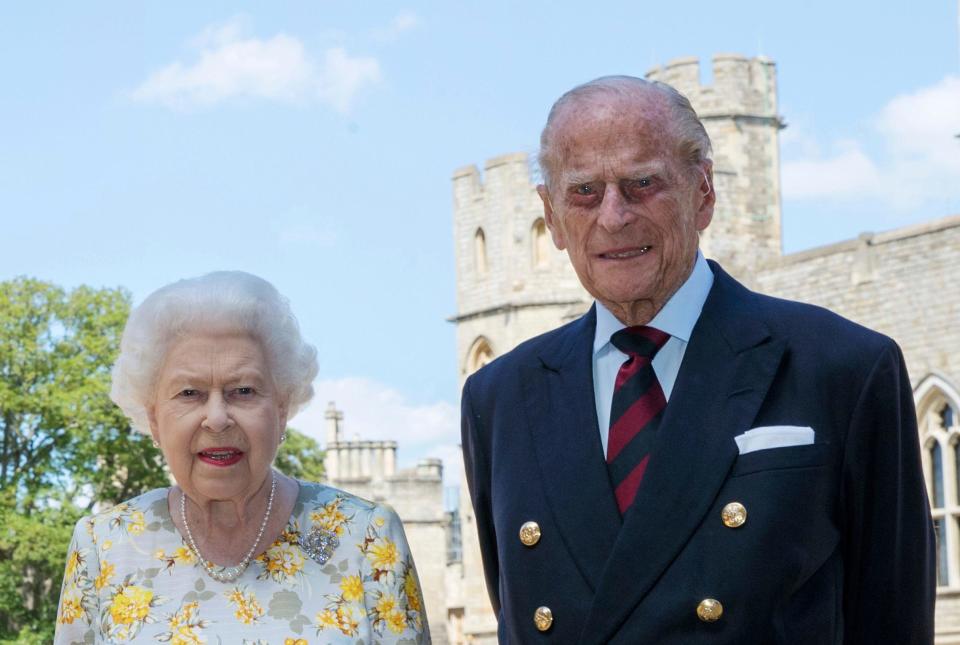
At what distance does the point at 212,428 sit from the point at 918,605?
5.84 feet

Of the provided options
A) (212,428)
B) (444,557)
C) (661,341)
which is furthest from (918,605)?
(444,557)

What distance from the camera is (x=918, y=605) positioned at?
4.04m

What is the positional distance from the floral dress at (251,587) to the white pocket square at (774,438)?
45.9 inches

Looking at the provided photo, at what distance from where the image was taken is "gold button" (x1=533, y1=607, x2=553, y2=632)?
3.95 metres

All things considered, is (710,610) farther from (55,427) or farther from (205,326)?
(55,427)

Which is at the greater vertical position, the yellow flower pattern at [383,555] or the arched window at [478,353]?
the arched window at [478,353]

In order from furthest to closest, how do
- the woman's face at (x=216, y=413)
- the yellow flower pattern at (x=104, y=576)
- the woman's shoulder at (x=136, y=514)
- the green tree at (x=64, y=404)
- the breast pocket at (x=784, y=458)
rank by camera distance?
the green tree at (x=64, y=404) → the woman's shoulder at (x=136, y=514) → the yellow flower pattern at (x=104, y=576) → the woman's face at (x=216, y=413) → the breast pocket at (x=784, y=458)

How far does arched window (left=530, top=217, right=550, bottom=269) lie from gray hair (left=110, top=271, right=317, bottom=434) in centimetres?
3019

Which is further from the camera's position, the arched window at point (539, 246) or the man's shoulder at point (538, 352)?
the arched window at point (539, 246)

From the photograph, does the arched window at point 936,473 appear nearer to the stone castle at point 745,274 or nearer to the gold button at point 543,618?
the stone castle at point 745,274

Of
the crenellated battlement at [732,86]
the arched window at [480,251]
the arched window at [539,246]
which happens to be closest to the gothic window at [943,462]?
the crenellated battlement at [732,86]

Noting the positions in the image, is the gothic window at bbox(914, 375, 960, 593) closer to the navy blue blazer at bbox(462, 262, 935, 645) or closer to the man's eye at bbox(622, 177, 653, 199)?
the navy blue blazer at bbox(462, 262, 935, 645)

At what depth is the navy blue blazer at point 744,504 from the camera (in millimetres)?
3832

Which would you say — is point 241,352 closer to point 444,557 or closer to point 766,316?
point 766,316
